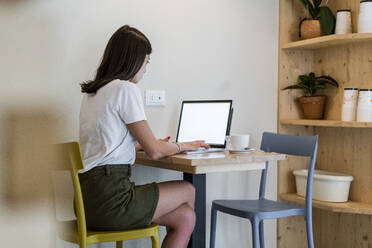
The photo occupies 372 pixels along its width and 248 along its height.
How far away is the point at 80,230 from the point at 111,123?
1.27 feet

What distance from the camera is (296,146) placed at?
2139 millimetres

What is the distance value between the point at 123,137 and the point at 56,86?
619 millimetres

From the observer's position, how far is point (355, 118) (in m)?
2.38

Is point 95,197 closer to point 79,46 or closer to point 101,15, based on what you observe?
point 79,46

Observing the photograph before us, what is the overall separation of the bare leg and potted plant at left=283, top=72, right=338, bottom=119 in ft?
4.10

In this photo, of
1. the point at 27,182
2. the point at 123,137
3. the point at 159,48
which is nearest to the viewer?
the point at 27,182

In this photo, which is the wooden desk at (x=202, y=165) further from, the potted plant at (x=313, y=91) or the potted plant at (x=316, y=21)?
the potted plant at (x=316, y=21)

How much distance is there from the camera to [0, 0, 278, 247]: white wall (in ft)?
6.29

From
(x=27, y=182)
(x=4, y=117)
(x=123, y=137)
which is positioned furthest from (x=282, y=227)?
(x=27, y=182)

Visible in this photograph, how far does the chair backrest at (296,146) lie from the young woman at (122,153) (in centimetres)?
63

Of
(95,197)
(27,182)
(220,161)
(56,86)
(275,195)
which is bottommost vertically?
(275,195)

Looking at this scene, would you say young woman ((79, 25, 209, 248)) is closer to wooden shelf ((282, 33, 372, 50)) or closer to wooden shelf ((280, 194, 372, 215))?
wooden shelf ((280, 194, 372, 215))

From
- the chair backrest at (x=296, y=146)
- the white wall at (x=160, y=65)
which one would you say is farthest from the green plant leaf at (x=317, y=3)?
the chair backrest at (x=296, y=146)

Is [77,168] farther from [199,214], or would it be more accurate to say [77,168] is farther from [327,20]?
[327,20]
